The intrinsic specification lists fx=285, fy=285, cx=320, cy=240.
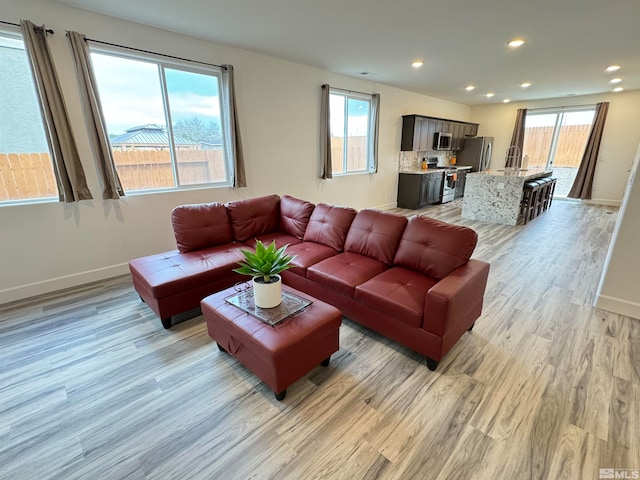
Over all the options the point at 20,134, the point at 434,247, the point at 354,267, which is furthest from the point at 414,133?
the point at 20,134

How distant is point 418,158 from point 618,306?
19.4ft

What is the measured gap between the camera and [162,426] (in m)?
1.59

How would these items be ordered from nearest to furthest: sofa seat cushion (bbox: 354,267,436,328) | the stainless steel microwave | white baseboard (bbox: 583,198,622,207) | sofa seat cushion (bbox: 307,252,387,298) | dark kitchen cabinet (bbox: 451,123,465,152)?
sofa seat cushion (bbox: 354,267,436,328) < sofa seat cushion (bbox: 307,252,387,298) < white baseboard (bbox: 583,198,622,207) < the stainless steel microwave < dark kitchen cabinet (bbox: 451,123,465,152)

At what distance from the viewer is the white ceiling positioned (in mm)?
2688

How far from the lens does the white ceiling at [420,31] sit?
8.82 feet

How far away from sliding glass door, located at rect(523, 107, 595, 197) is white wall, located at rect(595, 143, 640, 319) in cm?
668

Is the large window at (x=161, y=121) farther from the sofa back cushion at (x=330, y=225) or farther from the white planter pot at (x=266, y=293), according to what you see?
→ the white planter pot at (x=266, y=293)

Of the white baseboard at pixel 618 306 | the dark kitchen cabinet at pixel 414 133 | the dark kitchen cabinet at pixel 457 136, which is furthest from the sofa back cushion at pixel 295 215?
the dark kitchen cabinet at pixel 457 136

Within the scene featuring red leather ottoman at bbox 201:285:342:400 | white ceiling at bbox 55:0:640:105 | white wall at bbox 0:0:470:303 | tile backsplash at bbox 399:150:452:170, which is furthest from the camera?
tile backsplash at bbox 399:150:452:170

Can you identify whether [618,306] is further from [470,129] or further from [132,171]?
[470,129]

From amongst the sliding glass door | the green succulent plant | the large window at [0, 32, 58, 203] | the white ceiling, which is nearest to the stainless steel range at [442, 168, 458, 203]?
the sliding glass door

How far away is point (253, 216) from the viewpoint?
336cm

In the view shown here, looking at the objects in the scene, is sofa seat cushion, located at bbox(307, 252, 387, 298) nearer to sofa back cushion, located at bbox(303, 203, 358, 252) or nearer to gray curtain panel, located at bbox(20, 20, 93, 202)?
sofa back cushion, located at bbox(303, 203, 358, 252)

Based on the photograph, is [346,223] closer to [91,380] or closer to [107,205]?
[91,380]
